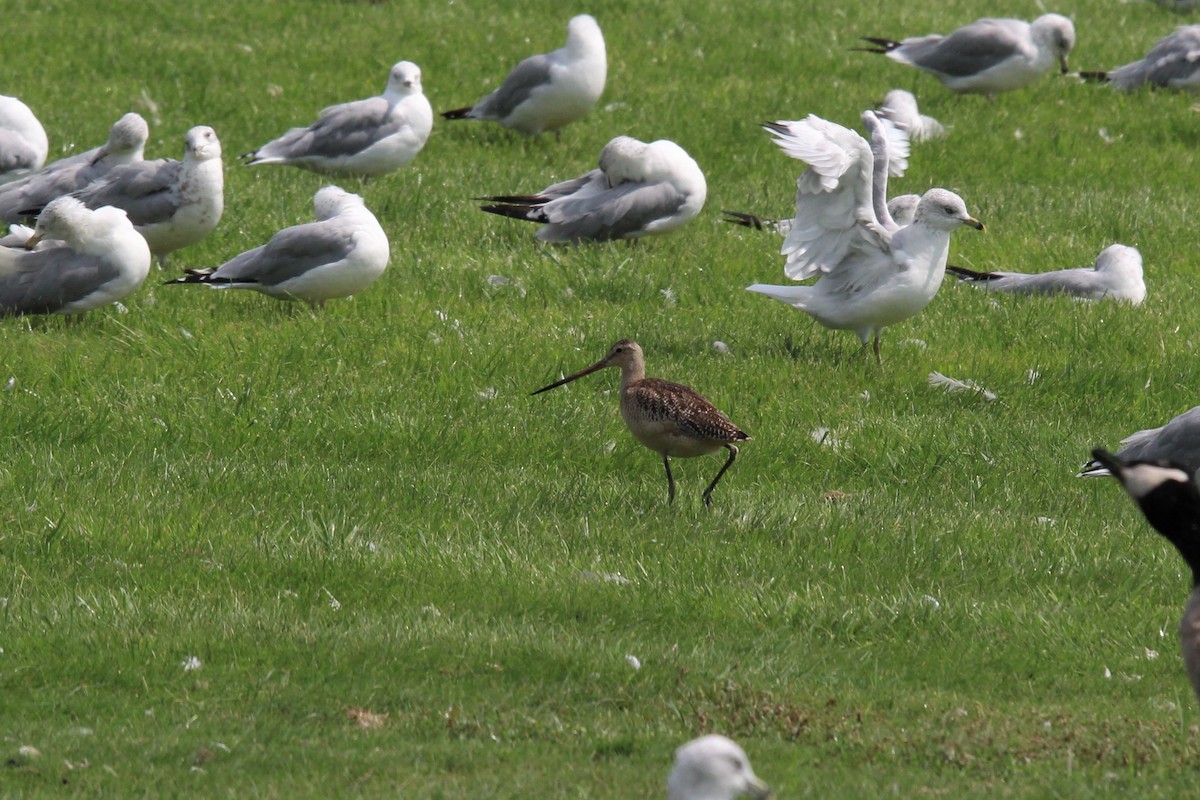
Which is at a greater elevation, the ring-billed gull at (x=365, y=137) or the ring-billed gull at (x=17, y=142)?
the ring-billed gull at (x=17, y=142)

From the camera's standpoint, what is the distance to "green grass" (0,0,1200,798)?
4879 millimetres

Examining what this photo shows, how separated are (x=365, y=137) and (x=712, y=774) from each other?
9.50 m

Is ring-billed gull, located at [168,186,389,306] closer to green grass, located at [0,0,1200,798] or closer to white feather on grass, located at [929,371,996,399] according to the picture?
green grass, located at [0,0,1200,798]

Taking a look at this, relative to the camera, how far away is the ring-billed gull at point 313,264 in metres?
9.36

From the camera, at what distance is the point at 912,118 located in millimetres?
14625

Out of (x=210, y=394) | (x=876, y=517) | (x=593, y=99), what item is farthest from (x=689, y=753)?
(x=593, y=99)

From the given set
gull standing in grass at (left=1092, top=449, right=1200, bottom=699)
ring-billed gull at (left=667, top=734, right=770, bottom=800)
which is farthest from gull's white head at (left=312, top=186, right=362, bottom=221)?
ring-billed gull at (left=667, top=734, right=770, bottom=800)

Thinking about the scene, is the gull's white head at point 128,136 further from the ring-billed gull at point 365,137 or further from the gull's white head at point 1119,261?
the gull's white head at point 1119,261

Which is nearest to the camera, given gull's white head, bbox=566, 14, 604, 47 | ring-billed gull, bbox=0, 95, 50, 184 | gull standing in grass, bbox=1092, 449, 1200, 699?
gull standing in grass, bbox=1092, 449, 1200, 699

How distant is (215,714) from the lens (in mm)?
5039

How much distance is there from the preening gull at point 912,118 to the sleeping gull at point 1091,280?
4004 millimetres

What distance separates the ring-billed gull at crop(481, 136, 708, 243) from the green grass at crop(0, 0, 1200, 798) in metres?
0.23

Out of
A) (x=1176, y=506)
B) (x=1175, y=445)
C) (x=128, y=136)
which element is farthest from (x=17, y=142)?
(x=1176, y=506)

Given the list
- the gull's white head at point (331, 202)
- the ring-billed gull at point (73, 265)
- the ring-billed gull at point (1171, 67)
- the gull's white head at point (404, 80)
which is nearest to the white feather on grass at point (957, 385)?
the gull's white head at point (331, 202)
